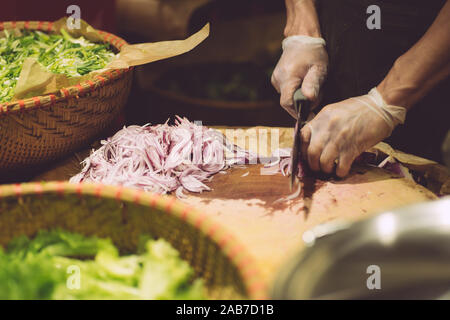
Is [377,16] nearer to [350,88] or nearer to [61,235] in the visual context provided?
[350,88]

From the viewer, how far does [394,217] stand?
3.07 ft

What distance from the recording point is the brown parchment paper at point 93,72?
1.58 meters

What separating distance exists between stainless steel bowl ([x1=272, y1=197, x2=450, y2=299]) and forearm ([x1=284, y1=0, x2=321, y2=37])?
4.90ft

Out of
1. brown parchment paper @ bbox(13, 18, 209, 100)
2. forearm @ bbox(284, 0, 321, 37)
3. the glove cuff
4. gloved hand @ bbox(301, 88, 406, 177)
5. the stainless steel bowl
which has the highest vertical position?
forearm @ bbox(284, 0, 321, 37)

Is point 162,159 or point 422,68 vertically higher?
point 422,68

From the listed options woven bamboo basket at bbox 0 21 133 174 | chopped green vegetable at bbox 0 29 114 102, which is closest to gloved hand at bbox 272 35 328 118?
woven bamboo basket at bbox 0 21 133 174

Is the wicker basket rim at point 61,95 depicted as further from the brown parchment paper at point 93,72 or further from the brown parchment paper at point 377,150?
the brown parchment paper at point 377,150

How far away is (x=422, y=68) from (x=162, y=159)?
3.71ft

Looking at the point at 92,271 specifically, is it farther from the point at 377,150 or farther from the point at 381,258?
the point at 377,150

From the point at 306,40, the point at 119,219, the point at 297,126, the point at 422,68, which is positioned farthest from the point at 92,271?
the point at 306,40

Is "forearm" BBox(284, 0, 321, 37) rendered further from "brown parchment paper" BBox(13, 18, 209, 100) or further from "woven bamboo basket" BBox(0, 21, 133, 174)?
"woven bamboo basket" BBox(0, 21, 133, 174)

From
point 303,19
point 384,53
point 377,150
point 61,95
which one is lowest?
point 377,150

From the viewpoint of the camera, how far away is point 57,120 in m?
1.64

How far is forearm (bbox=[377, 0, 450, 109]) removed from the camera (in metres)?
1.60
